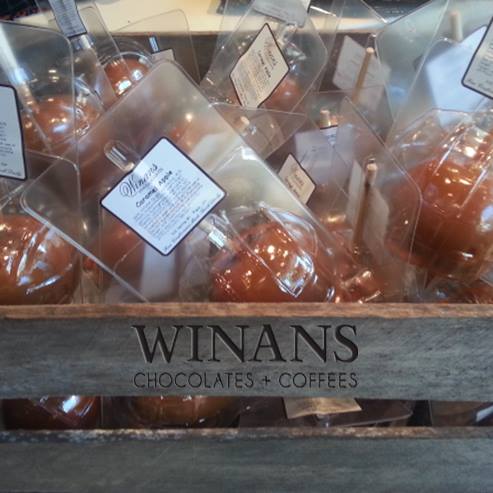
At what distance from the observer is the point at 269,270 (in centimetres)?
69

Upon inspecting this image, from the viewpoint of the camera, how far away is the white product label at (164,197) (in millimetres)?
665

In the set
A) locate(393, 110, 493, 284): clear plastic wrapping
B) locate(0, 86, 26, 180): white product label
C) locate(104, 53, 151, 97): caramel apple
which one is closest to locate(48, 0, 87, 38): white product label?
locate(104, 53, 151, 97): caramel apple

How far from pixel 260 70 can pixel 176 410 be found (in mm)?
577

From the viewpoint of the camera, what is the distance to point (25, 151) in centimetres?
71

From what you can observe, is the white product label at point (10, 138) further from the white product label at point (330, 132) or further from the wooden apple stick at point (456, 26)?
the wooden apple stick at point (456, 26)

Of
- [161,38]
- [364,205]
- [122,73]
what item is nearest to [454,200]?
[364,205]

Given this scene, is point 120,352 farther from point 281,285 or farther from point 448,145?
point 448,145

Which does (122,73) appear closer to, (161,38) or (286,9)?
(161,38)

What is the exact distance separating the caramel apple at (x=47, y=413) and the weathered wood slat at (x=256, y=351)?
132 mm

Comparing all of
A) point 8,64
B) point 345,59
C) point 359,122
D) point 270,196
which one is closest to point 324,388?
point 270,196

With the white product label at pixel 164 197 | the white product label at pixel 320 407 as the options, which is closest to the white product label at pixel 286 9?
the white product label at pixel 164 197

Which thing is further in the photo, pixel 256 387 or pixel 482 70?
pixel 482 70

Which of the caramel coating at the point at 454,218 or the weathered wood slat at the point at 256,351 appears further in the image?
the caramel coating at the point at 454,218

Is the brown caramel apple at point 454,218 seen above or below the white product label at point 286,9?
below
